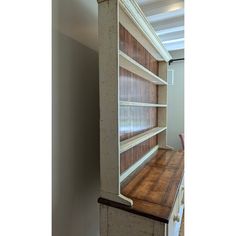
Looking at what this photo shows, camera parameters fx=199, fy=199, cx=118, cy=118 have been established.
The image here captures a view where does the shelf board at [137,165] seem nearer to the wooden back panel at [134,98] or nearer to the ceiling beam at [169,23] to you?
the wooden back panel at [134,98]

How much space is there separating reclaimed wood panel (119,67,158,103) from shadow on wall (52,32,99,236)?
0.97 feet

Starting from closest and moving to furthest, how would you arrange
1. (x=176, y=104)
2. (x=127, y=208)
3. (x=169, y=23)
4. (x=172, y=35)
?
(x=127, y=208)
(x=169, y=23)
(x=172, y=35)
(x=176, y=104)

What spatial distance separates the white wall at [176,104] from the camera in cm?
442

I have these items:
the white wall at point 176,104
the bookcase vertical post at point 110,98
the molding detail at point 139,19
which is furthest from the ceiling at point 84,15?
the white wall at point 176,104

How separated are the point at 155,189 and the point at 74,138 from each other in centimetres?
68

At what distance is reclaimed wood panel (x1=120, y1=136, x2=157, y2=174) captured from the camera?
145 centimetres

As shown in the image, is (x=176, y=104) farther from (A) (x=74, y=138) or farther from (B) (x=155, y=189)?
(A) (x=74, y=138)

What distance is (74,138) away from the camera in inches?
56.9

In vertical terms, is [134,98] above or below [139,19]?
below

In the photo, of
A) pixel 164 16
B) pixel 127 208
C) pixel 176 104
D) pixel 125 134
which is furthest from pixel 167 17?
pixel 127 208

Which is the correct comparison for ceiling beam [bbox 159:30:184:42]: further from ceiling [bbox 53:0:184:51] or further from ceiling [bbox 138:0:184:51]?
ceiling [bbox 53:0:184:51]

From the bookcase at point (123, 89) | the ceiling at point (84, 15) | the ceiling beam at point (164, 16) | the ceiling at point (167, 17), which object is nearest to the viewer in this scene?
the bookcase at point (123, 89)
